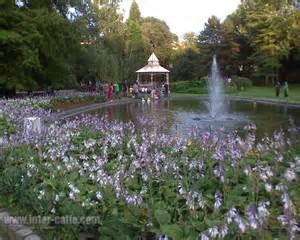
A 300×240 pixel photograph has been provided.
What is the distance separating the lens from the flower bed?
128 inches

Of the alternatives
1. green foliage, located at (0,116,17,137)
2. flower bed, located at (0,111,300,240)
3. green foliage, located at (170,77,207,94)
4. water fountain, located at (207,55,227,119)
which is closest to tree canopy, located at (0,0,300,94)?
water fountain, located at (207,55,227,119)

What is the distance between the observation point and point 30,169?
205 inches

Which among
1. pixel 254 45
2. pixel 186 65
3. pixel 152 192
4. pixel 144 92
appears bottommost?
pixel 144 92

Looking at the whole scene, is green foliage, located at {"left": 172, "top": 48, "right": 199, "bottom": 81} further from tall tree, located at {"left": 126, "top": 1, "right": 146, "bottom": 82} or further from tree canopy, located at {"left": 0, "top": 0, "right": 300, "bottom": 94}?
tall tree, located at {"left": 126, "top": 1, "right": 146, "bottom": 82}

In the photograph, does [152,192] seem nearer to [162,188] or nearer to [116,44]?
[162,188]

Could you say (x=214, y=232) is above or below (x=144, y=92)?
above

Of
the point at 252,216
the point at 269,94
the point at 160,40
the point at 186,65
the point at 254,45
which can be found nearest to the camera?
the point at 252,216

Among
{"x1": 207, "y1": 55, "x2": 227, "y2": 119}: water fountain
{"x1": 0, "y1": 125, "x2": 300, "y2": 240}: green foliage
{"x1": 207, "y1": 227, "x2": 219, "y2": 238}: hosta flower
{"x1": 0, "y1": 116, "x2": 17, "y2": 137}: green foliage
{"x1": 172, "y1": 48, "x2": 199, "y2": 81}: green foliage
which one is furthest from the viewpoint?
{"x1": 172, "y1": 48, "x2": 199, "y2": 81}: green foliage

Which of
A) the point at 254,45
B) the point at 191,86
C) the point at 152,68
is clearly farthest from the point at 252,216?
the point at 254,45

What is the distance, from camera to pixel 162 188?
441 centimetres

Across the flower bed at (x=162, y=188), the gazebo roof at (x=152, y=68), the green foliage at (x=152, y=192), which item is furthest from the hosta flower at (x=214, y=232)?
the gazebo roof at (x=152, y=68)

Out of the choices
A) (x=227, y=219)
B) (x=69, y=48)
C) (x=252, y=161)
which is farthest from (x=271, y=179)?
(x=69, y=48)

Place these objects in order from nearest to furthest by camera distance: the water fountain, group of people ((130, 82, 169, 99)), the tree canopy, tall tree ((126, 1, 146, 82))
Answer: the water fountain
the tree canopy
group of people ((130, 82, 169, 99))
tall tree ((126, 1, 146, 82))

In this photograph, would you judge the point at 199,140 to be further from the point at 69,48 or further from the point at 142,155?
the point at 69,48
